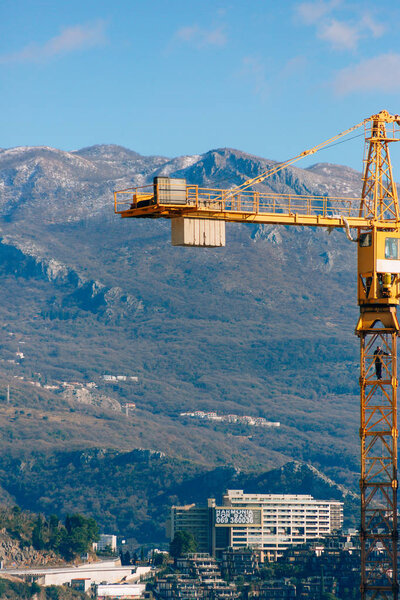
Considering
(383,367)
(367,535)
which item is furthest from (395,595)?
(383,367)

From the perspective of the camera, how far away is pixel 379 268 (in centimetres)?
15638

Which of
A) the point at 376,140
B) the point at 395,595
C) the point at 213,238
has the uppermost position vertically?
the point at 376,140

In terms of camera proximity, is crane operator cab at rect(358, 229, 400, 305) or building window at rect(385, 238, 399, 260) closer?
crane operator cab at rect(358, 229, 400, 305)

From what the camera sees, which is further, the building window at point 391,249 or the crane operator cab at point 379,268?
the building window at point 391,249

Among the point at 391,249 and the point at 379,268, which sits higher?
the point at 391,249

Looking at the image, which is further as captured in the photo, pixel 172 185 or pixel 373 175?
pixel 373 175

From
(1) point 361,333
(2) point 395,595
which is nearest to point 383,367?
(1) point 361,333

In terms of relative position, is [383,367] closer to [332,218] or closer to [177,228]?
[332,218]

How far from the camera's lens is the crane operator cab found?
15625cm

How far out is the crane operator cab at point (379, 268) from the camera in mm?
156250

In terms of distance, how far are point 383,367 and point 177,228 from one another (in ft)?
89.9

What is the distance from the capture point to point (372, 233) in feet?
518

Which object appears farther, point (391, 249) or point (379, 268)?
point (391, 249)

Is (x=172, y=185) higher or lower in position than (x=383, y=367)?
higher
